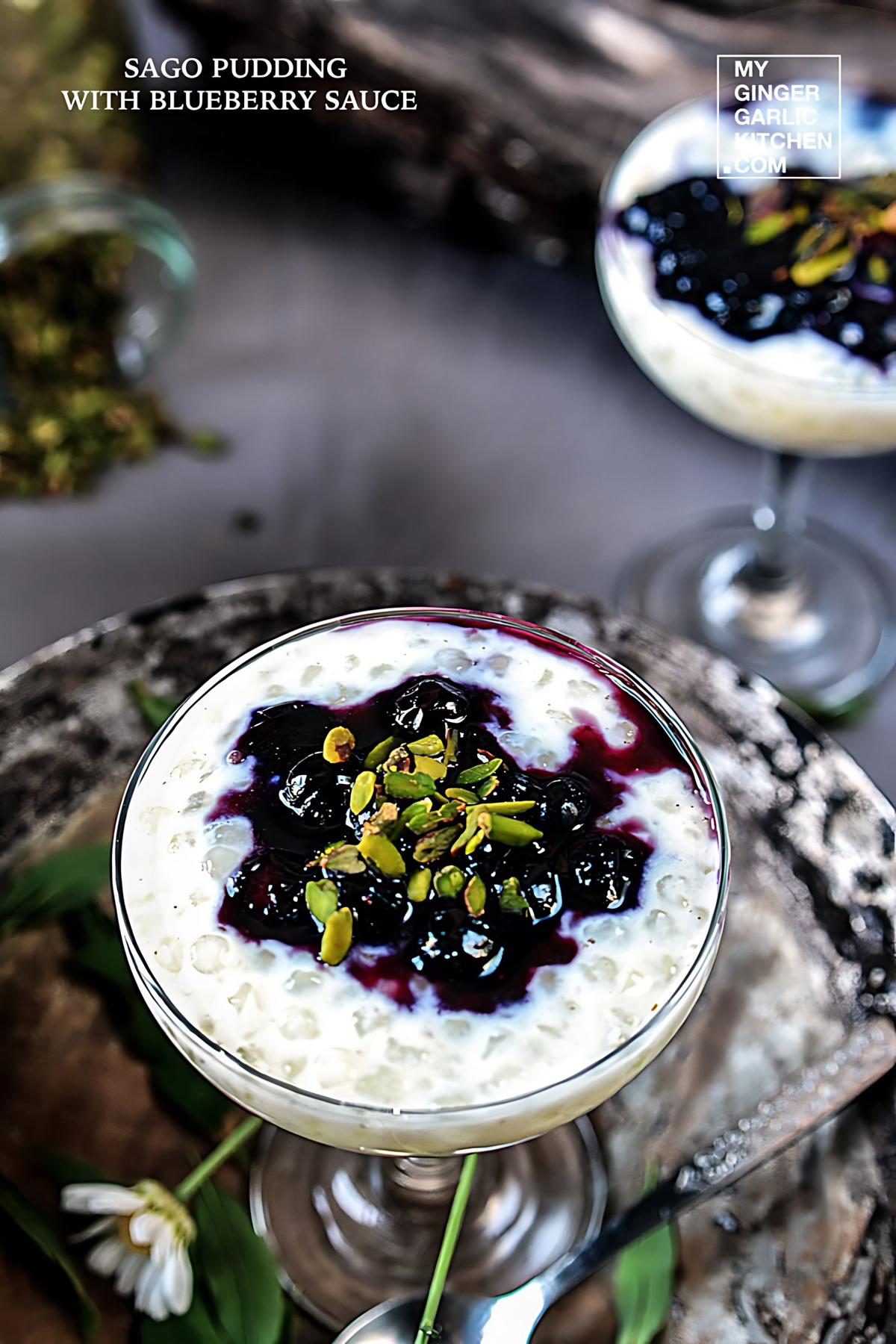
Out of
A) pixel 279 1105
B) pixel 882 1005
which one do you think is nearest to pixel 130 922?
pixel 279 1105

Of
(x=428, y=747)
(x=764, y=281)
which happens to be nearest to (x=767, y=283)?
(x=764, y=281)

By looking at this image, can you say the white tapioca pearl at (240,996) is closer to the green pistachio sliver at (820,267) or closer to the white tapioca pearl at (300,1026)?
the white tapioca pearl at (300,1026)

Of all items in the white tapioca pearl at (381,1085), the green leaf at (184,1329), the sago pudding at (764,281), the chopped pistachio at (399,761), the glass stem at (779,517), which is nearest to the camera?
the white tapioca pearl at (381,1085)

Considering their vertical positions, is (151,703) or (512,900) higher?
(512,900)

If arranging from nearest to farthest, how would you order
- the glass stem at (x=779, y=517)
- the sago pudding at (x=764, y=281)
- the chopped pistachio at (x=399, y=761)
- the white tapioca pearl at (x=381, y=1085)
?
1. the white tapioca pearl at (x=381, y=1085)
2. the chopped pistachio at (x=399, y=761)
3. the sago pudding at (x=764, y=281)
4. the glass stem at (x=779, y=517)

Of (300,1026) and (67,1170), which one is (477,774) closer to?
(300,1026)

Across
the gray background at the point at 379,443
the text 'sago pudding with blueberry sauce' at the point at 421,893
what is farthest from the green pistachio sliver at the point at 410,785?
the gray background at the point at 379,443

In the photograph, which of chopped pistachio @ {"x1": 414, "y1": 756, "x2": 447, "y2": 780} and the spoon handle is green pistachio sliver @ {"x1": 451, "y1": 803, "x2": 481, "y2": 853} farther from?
the spoon handle

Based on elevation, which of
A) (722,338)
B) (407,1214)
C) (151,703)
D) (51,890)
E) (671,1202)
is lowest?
(407,1214)

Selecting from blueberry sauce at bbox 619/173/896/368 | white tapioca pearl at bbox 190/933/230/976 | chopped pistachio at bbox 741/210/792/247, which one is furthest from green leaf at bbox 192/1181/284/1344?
chopped pistachio at bbox 741/210/792/247
